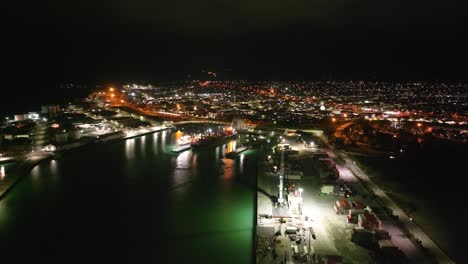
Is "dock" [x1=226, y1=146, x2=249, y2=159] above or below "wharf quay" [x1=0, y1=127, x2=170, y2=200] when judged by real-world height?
below

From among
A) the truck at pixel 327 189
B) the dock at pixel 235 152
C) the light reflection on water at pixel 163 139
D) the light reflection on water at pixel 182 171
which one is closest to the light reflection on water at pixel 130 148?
the light reflection on water at pixel 163 139

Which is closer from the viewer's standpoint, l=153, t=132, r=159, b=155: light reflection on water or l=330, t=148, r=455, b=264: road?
l=330, t=148, r=455, b=264: road

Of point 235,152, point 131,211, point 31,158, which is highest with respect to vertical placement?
point 31,158

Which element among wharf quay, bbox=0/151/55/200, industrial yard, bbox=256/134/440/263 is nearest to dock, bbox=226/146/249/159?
industrial yard, bbox=256/134/440/263

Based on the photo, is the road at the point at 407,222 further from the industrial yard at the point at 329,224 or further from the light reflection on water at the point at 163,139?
the light reflection on water at the point at 163,139

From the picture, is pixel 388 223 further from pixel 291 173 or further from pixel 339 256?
pixel 291 173

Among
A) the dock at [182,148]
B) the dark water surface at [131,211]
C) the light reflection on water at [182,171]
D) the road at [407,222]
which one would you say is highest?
the road at [407,222]

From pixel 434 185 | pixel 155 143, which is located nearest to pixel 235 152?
pixel 155 143

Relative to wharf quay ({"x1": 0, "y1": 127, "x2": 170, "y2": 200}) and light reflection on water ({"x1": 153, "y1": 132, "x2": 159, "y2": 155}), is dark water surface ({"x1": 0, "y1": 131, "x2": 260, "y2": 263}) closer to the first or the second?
wharf quay ({"x1": 0, "y1": 127, "x2": 170, "y2": 200})

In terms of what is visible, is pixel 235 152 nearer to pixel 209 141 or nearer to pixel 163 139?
pixel 209 141
